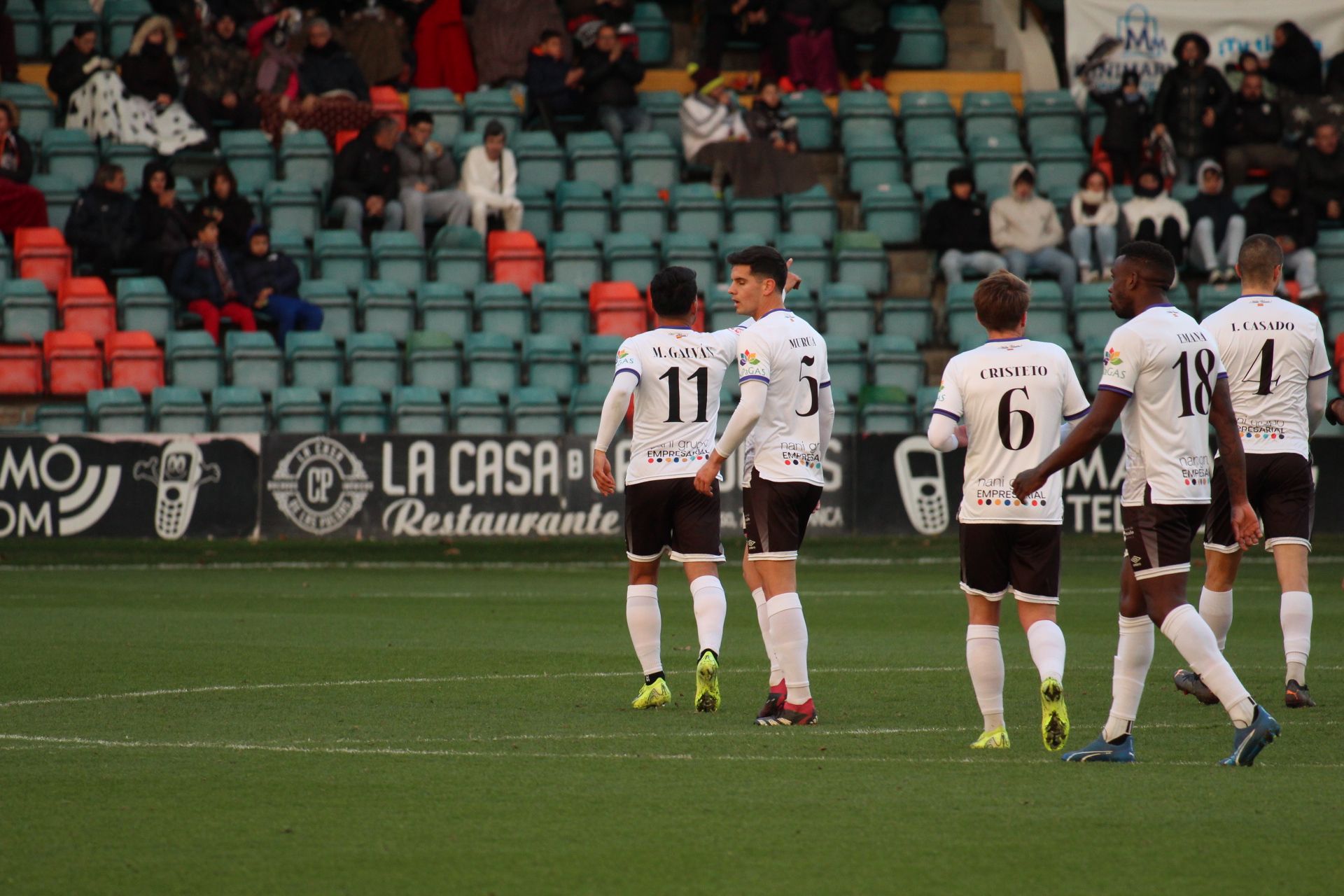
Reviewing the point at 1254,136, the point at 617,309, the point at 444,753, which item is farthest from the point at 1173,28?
the point at 444,753

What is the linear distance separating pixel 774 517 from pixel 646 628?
1.04m

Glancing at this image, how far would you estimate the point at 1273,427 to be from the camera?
8.77 metres

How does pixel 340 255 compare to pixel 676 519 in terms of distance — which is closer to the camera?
pixel 676 519

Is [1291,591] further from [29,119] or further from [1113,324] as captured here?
[29,119]

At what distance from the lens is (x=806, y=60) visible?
79.7ft

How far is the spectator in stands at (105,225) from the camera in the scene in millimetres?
19656

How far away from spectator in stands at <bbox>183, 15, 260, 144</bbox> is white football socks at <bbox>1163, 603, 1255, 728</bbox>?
17.6 m

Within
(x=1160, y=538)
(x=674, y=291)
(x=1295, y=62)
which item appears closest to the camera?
(x=1160, y=538)

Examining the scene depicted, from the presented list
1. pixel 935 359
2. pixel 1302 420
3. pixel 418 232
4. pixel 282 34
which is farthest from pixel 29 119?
pixel 1302 420

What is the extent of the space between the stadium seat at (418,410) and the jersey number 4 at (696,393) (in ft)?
34.1

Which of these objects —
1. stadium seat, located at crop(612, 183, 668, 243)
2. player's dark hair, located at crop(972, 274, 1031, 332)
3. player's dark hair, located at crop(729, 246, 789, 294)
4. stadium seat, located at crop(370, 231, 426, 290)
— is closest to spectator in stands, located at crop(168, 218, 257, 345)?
stadium seat, located at crop(370, 231, 426, 290)

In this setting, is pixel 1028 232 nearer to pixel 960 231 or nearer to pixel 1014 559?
pixel 960 231

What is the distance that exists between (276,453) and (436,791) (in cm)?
1194

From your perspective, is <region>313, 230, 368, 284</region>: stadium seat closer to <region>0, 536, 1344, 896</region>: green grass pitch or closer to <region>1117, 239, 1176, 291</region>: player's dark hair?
<region>0, 536, 1344, 896</region>: green grass pitch
